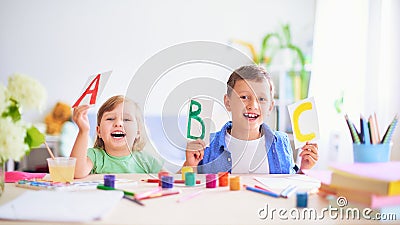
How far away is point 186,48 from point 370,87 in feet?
4.42

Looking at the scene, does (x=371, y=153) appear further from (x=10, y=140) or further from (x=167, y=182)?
(x=10, y=140)

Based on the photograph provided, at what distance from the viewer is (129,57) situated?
3648 millimetres

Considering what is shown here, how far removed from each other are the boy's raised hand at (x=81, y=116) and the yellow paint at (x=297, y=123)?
524mm

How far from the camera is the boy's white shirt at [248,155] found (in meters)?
1.35

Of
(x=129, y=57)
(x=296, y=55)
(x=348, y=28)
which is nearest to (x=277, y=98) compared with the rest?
(x=296, y=55)

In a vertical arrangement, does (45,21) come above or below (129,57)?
above

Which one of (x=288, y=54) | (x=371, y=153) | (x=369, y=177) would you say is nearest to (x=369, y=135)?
(x=371, y=153)

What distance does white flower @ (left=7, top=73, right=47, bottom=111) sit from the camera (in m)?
0.87

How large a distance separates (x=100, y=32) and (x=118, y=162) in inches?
93.7

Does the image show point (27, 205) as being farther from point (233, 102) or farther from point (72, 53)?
point (72, 53)

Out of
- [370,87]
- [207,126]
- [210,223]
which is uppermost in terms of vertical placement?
[370,87]

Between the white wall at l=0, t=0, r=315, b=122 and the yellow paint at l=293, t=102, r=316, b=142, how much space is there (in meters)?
2.48

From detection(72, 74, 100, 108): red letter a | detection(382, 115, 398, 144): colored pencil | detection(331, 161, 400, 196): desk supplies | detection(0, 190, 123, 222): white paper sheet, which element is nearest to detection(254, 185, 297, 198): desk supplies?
detection(331, 161, 400, 196): desk supplies

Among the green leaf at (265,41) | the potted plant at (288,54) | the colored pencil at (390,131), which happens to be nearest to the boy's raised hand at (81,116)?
the colored pencil at (390,131)
